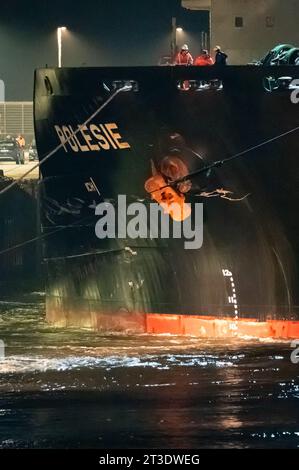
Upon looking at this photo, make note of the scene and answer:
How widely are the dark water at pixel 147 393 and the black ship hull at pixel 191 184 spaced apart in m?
0.55

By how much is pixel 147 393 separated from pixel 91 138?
5.69 m

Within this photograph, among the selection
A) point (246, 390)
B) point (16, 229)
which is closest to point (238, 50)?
point (246, 390)

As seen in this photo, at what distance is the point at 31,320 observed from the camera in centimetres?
2219

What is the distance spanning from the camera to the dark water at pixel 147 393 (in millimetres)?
12078

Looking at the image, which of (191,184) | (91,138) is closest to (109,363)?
(191,184)

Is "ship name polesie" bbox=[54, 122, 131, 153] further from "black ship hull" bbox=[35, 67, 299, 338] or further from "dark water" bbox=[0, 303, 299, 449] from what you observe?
"dark water" bbox=[0, 303, 299, 449]

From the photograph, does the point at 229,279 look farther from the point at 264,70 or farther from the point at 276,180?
the point at 264,70

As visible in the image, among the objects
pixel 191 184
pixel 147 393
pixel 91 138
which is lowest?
pixel 147 393

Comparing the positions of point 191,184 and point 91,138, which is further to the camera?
point 91,138

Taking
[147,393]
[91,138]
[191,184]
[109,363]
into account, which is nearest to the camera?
[147,393]

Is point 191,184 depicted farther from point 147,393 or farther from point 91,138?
point 147,393

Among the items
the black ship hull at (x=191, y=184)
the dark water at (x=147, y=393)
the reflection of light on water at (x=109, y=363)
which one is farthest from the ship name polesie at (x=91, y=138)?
the reflection of light on water at (x=109, y=363)

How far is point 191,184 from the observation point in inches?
698

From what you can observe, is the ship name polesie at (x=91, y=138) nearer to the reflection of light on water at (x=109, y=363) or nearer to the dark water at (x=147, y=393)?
the dark water at (x=147, y=393)
